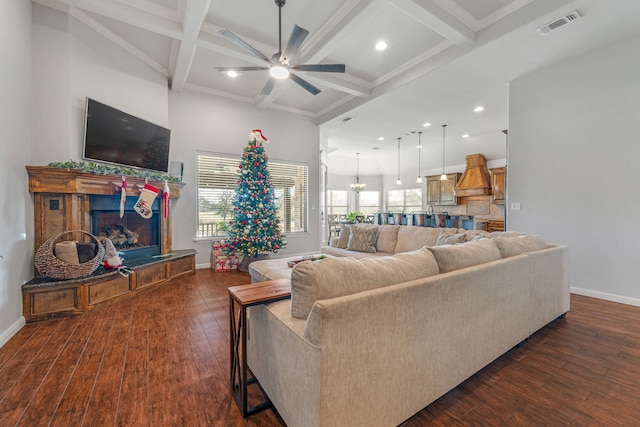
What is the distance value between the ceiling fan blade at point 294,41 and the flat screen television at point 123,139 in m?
2.54

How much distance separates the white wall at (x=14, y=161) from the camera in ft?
7.87

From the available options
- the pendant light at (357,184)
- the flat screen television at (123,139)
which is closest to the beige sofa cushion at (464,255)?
the flat screen television at (123,139)

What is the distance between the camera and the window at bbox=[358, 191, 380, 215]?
1209 cm

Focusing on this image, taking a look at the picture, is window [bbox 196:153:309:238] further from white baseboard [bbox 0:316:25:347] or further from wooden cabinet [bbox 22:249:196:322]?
white baseboard [bbox 0:316:25:347]

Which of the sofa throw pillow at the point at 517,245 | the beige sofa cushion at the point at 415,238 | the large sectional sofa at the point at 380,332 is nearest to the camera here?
the large sectional sofa at the point at 380,332

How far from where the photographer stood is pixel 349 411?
1196mm

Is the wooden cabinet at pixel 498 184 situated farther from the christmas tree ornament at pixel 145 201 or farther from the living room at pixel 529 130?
the christmas tree ornament at pixel 145 201

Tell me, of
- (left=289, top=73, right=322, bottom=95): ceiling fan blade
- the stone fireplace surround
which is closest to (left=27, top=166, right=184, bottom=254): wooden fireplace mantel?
the stone fireplace surround

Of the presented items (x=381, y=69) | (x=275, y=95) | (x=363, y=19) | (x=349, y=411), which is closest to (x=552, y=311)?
(x=349, y=411)

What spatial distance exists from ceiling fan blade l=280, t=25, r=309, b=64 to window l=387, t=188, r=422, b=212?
8615mm

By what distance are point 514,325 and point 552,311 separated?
0.85 m

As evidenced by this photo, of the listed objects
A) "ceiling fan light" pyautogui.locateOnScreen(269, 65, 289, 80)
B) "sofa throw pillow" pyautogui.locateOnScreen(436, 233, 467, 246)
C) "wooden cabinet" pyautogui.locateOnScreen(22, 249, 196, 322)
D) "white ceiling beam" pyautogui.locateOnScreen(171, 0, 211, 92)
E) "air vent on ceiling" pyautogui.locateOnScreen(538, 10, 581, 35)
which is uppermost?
"white ceiling beam" pyautogui.locateOnScreen(171, 0, 211, 92)

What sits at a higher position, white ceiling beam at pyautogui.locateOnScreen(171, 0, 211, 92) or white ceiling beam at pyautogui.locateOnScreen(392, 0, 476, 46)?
white ceiling beam at pyautogui.locateOnScreen(171, 0, 211, 92)

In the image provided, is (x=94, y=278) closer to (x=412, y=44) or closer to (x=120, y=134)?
(x=120, y=134)
